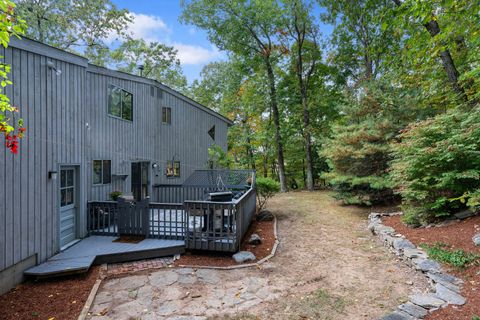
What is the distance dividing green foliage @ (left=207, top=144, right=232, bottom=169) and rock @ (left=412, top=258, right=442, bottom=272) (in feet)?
35.9

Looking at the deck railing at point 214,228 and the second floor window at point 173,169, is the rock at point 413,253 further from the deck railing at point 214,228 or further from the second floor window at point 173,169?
the second floor window at point 173,169

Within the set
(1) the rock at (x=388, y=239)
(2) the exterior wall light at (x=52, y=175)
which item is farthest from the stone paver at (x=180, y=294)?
(1) the rock at (x=388, y=239)

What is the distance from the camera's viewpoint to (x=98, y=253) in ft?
18.9

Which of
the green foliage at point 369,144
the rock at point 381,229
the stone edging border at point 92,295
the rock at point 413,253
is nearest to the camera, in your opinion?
the stone edging border at point 92,295

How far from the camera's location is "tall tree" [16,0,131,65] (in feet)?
53.1

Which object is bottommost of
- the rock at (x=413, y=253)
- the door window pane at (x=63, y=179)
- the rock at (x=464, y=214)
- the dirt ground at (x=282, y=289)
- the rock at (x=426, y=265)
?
the dirt ground at (x=282, y=289)

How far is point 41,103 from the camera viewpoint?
18.0 ft

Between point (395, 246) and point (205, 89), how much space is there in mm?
22480

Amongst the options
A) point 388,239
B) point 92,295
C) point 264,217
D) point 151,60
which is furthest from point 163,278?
point 151,60

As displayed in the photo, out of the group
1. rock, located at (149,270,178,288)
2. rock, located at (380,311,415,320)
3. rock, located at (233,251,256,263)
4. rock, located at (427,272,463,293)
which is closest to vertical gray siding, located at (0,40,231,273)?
rock, located at (149,270,178,288)

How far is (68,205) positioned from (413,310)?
7323 mm

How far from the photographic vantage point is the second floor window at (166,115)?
11266 millimetres

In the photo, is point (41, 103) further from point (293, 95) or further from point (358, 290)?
point (293, 95)

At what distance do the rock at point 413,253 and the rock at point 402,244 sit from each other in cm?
15
